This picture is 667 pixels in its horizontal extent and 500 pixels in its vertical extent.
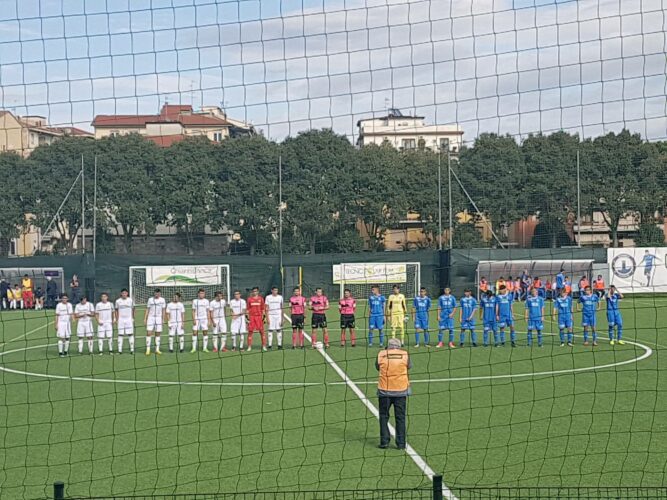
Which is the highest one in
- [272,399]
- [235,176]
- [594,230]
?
[235,176]

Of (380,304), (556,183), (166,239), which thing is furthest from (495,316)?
(166,239)

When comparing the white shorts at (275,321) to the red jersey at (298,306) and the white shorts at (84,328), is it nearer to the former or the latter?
the red jersey at (298,306)

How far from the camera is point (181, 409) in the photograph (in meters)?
14.5

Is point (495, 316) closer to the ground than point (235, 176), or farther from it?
closer to the ground

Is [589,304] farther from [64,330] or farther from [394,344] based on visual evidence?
[64,330]

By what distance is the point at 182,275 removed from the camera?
39062mm

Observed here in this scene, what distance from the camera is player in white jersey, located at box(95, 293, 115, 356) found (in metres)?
22.3

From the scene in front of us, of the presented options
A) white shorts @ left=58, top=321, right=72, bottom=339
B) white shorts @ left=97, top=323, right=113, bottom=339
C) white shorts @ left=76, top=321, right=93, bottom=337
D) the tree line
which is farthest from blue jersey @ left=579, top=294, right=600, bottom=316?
white shorts @ left=58, top=321, right=72, bottom=339

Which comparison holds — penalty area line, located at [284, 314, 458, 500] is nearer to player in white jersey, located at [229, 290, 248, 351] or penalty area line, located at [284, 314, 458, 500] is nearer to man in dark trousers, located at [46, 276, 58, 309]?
player in white jersey, located at [229, 290, 248, 351]

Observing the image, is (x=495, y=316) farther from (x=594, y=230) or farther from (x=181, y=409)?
(x=594, y=230)

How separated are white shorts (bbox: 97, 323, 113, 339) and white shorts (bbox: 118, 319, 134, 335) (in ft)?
0.89

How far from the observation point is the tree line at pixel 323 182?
79.0 feet

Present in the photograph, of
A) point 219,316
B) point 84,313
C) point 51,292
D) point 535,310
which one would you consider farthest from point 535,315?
point 51,292

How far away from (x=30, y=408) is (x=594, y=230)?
26.0 meters
